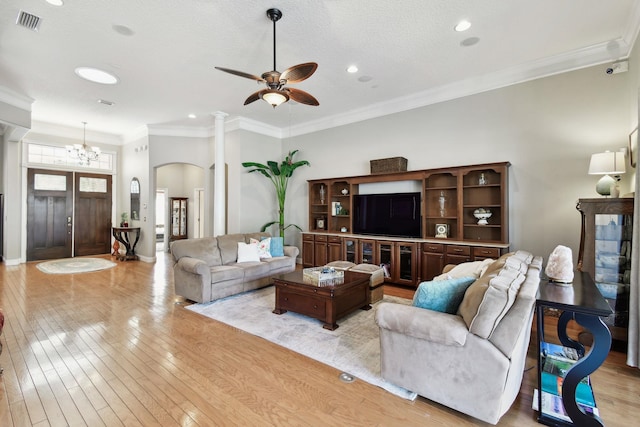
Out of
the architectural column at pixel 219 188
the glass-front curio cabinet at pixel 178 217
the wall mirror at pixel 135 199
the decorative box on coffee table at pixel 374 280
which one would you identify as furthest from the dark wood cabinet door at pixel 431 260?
the glass-front curio cabinet at pixel 178 217

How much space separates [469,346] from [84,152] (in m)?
9.33

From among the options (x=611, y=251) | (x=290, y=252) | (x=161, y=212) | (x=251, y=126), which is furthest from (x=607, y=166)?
(x=161, y=212)

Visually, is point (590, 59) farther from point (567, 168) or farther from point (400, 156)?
point (400, 156)

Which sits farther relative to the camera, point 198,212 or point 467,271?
point 198,212

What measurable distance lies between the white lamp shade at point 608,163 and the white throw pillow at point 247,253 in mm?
4844

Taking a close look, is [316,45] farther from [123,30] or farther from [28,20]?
[28,20]

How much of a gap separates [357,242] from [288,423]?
4072mm

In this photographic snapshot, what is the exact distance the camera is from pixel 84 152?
7520 millimetres

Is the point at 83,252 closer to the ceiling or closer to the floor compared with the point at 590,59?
closer to the floor

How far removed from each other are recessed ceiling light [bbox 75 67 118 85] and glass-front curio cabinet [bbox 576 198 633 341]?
680cm

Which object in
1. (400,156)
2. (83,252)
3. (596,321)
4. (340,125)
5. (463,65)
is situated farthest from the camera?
(83,252)

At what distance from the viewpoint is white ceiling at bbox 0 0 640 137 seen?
3.13 m

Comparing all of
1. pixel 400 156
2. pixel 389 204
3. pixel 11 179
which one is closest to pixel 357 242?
pixel 389 204

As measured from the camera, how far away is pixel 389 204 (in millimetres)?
5715
